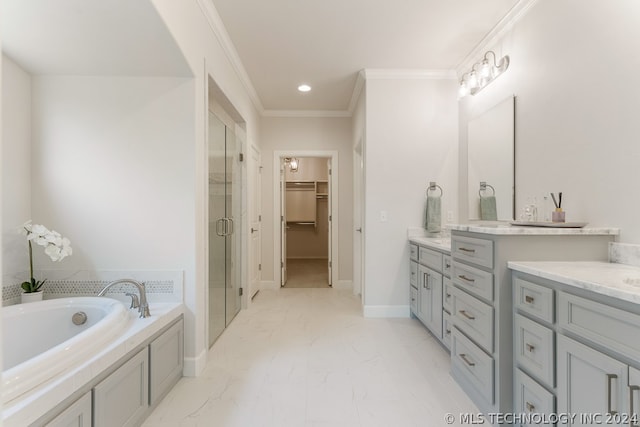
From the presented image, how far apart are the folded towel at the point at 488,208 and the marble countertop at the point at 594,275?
46.1 inches

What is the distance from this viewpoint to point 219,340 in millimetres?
2934

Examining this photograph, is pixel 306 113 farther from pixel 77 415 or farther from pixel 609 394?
pixel 609 394

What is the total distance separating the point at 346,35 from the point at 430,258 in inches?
79.0

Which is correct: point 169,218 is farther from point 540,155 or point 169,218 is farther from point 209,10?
point 540,155

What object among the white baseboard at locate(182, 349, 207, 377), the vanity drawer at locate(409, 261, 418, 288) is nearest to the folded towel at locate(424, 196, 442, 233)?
the vanity drawer at locate(409, 261, 418, 288)

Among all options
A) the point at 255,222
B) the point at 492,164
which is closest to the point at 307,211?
the point at 255,222

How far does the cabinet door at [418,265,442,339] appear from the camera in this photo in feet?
9.03

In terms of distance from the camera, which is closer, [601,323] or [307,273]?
[601,323]

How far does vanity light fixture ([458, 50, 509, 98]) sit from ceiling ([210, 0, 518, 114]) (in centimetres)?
19

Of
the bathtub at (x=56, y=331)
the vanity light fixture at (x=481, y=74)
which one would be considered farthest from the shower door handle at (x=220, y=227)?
the vanity light fixture at (x=481, y=74)

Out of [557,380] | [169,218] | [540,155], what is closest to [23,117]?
[169,218]

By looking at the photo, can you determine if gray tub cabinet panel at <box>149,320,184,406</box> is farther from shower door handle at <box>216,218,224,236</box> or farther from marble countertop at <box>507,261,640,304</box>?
marble countertop at <box>507,261,640,304</box>

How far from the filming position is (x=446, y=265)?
2625 millimetres

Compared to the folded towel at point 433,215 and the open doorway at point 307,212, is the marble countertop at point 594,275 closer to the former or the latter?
the folded towel at point 433,215
